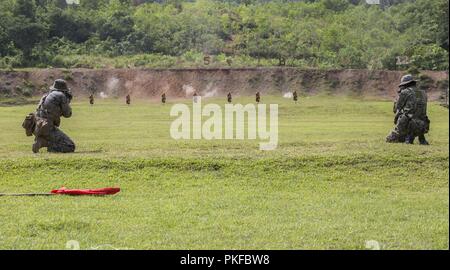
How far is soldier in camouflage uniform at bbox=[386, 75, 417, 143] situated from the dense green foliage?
45.2 metres

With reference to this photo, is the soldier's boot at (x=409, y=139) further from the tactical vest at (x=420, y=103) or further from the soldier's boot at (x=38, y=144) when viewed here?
the soldier's boot at (x=38, y=144)

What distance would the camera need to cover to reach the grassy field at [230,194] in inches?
478

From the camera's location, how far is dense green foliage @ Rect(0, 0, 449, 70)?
239ft

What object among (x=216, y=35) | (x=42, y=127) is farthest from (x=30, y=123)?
(x=216, y=35)

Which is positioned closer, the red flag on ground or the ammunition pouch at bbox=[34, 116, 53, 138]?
the red flag on ground

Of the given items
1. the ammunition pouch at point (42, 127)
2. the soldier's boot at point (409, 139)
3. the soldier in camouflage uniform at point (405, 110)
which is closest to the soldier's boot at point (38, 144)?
the ammunition pouch at point (42, 127)

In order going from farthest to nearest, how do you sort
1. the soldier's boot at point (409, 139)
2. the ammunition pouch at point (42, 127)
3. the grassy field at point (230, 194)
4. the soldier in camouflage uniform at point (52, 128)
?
the soldier's boot at point (409, 139), the soldier in camouflage uniform at point (52, 128), the ammunition pouch at point (42, 127), the grassy field at point (230, 194)

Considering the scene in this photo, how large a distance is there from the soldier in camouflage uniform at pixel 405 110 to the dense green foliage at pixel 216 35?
45.2m

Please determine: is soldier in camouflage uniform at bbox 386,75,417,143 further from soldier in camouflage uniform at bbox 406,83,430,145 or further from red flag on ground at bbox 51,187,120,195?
red flag on ground at bbox 51,187,120,195

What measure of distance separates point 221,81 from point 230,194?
48.6m

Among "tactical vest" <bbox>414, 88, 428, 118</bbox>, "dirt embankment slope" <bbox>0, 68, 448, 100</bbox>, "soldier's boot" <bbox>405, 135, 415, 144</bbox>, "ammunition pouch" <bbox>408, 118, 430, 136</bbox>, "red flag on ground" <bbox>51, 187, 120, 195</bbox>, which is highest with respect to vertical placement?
"tactical vest" <bbox>414, 88, 428, 118</bbox>

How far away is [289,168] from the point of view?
18562mm

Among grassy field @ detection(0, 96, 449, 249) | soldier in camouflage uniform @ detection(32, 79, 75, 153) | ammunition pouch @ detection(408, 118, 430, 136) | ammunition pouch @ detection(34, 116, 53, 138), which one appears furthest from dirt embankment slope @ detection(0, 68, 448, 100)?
ammunition pouch @ detection(34, 116, 53, 138)
